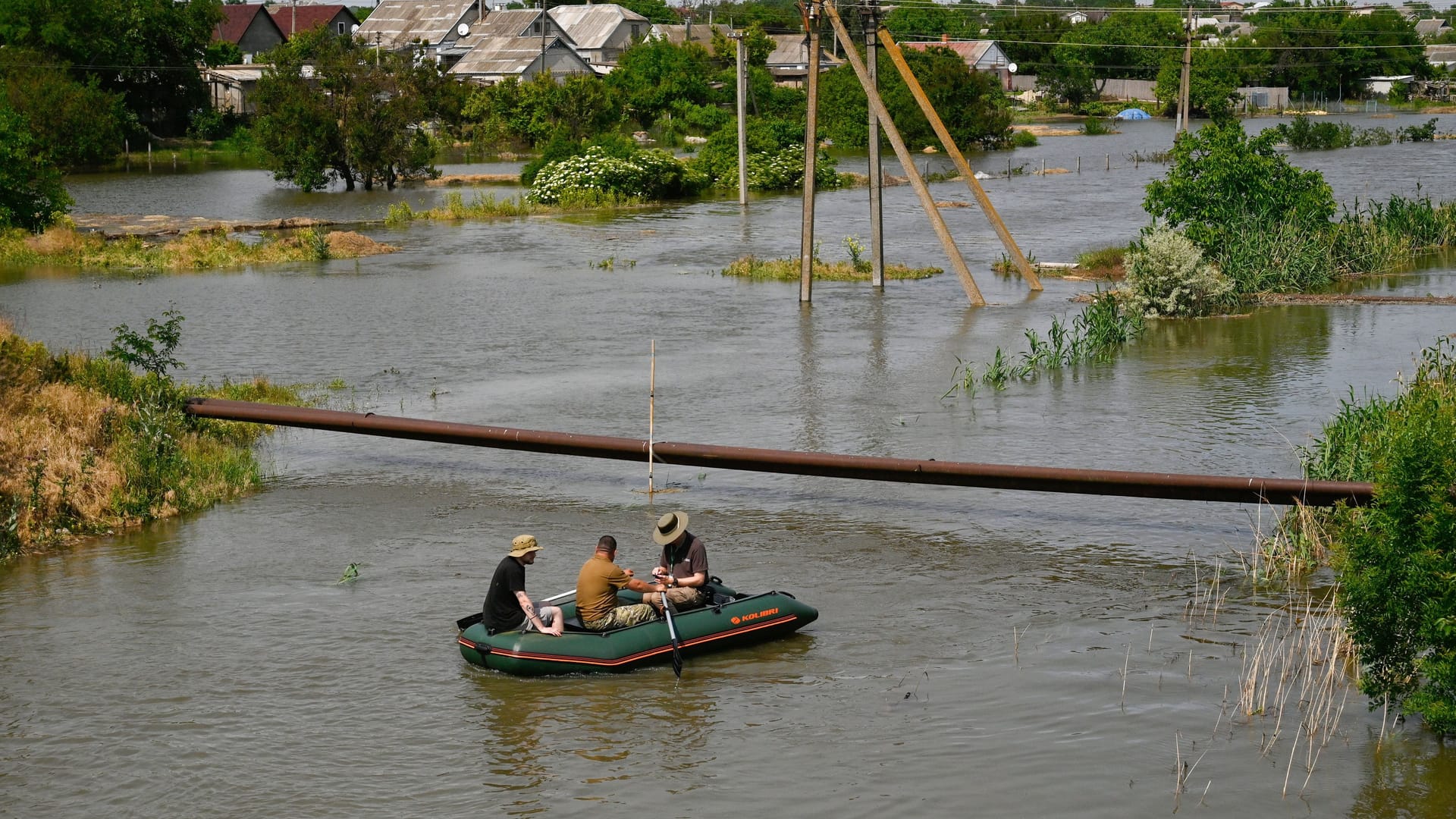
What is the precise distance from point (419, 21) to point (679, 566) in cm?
11491

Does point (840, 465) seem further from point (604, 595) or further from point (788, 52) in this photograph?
point (788, 52)

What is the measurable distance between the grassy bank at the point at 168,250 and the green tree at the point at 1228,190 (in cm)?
2293

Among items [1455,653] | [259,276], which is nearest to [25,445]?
[1455,653]

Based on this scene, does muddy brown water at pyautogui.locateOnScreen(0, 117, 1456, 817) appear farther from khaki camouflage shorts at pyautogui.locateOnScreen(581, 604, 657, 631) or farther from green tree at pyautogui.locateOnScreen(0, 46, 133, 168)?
green tree at pyautogui.locateOnScreen(0, 46, 133, 168)

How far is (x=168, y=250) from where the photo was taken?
42188mm

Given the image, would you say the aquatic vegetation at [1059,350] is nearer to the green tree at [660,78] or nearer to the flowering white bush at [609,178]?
the flowering white bush at [609,178]

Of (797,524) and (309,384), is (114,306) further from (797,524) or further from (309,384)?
(797,524)

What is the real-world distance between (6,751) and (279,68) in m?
55.9

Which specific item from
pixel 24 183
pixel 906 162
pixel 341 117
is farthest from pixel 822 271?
pixel 341 117

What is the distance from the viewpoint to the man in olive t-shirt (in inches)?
501

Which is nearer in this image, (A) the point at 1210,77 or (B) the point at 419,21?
(A) the point at 1210,77

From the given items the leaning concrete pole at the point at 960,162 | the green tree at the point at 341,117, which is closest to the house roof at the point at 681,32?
the green tree at the point at 341,117

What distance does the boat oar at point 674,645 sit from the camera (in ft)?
40.9

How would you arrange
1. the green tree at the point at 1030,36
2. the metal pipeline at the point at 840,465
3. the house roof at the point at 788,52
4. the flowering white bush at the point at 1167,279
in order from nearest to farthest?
1. the metal pipeline at the point at 840,465
2. the flowering white bush at the point at 1167,279
3. the house roof at the point at 788,52
4. the green tree at the point at 1030,36
